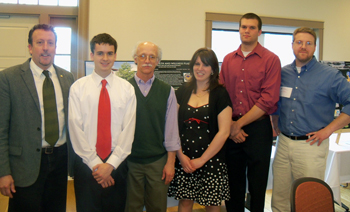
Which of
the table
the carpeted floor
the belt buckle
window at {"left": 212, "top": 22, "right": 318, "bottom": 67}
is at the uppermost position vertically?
window at {"left": 212, "top": 22, "right": 318, "bottom": 67}

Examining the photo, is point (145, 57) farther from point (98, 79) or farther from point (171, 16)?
point (171, 16)

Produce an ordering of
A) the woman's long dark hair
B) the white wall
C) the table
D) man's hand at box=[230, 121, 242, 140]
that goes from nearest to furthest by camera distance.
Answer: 1. the woman's long dark hair
2. man's hand at box=[230, 121, 242, 140]
3. the table
4. the white wall

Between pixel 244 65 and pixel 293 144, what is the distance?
782 millimetres

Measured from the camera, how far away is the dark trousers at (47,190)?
5.42ft

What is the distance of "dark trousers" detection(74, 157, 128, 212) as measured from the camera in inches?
64.2

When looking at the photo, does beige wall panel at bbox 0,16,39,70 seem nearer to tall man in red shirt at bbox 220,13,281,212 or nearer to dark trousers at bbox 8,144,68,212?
dark trousers at bbox 8,144,68,212

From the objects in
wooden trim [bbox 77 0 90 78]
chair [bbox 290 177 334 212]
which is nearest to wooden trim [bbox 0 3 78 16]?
wooden trim [bbox 77 0 90 78]

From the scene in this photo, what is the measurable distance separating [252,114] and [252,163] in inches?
16.3

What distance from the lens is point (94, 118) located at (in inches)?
63.6

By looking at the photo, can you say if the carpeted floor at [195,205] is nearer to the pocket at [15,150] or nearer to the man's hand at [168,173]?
the man's hand at [168,173]

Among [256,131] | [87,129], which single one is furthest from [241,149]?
[87,129]

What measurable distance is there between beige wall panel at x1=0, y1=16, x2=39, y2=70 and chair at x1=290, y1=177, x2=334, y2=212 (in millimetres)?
4168

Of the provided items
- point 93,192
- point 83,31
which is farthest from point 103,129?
point 83,31

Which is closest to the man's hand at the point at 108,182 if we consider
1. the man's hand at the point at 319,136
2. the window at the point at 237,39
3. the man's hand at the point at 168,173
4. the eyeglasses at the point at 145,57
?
the man's hand at the point at 168,173
